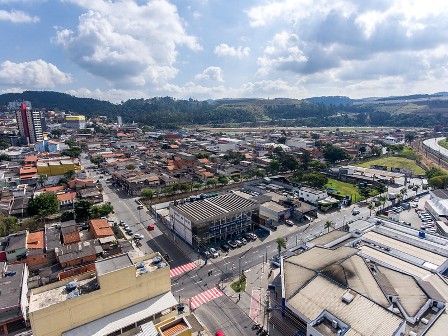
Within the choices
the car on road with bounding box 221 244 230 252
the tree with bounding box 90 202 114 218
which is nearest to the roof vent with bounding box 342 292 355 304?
the car on road with bounding box 221 244 230 252

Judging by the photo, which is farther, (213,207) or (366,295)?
(213,207)

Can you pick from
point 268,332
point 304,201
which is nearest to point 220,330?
point 268,332

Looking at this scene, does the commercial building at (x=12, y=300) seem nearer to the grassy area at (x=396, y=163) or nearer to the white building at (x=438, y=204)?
the white building at (x=438, y=204)

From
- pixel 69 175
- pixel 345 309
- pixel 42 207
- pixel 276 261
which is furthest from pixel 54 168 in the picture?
pixel 345 309

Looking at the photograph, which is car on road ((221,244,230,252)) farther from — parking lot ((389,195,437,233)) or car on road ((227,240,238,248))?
parking lot ((389,195,437,233))

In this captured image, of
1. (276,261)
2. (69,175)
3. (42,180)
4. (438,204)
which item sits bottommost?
(276,261)

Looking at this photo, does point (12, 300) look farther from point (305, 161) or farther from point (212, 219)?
point (305, 161)

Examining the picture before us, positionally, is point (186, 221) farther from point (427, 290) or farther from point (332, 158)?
point (332, 158)
